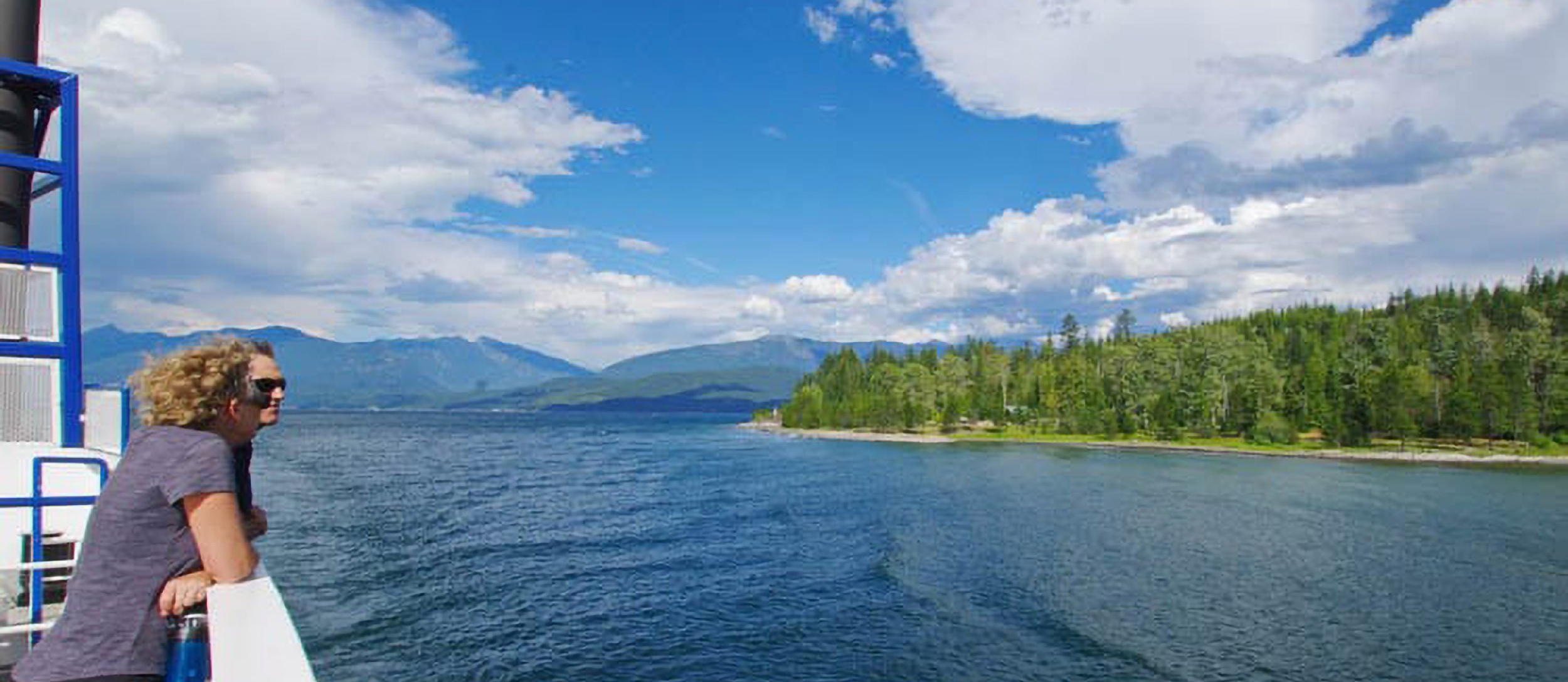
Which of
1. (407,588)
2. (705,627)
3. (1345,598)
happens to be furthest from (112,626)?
(1345,598)

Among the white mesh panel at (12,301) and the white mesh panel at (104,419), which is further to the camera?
the white mesh panel at (104,419)

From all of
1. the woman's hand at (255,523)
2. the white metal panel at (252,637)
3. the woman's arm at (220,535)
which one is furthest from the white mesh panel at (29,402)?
the white metal panel at (252,637)

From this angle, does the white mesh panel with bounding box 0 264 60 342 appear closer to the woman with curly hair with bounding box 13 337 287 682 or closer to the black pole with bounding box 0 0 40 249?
the black pole with bounding box 0 0 40 249

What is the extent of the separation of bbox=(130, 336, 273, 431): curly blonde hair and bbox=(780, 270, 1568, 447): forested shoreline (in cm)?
14361

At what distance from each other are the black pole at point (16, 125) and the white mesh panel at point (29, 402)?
6.01 ft

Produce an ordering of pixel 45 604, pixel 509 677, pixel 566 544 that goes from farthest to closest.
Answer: pixel 566 544 < pixel 509 677 < pixel 45 604

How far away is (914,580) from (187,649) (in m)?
32.6

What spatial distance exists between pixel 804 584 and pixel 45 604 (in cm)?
2744

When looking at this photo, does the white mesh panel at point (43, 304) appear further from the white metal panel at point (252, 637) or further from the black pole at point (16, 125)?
the white metal panel at point (252, 637)

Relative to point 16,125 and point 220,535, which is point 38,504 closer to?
point 220,535

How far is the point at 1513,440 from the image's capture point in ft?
389

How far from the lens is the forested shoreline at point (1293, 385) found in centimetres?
11950

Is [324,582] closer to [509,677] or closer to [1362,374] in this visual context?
[509,677]

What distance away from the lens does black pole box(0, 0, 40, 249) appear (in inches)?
374
